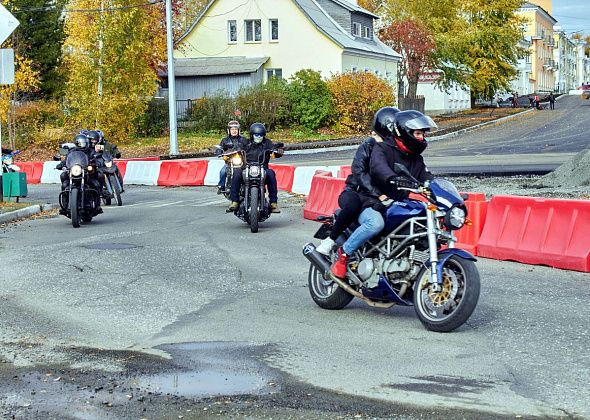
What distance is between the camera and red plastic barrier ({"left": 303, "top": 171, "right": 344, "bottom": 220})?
17.1 metres

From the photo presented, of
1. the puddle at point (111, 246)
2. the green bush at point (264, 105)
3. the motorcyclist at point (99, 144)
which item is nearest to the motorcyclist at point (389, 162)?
the puddle at point (111, 246)

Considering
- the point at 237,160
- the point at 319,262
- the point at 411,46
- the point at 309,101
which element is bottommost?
the point at 319,262

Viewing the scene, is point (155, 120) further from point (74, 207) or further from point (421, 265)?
point (421, 265)

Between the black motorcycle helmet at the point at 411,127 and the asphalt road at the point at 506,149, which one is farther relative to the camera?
the asphalt road at the point at 506,149

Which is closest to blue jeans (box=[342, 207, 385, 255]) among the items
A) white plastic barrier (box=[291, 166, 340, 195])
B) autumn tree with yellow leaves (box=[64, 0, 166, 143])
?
white plastic barrier (box=[291, 166, 340, 195])

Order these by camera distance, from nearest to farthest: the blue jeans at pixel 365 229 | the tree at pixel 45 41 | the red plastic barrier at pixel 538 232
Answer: the blue jeans at pixel 365 229 → the red plastic barrier at pixel 538 232 → the tree at pixel 45 41

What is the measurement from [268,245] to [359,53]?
5467 centimetres

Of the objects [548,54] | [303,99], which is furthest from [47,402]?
[548,54]

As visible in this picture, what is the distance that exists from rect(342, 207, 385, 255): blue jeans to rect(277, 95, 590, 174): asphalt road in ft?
64.3

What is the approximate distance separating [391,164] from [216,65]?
196 ft

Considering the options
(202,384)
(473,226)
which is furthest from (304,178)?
(202,384)

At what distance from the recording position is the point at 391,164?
871 centimetres

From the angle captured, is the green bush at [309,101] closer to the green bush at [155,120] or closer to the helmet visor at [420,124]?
the green bush at [155,120]

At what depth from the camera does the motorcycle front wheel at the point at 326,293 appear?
919cm
